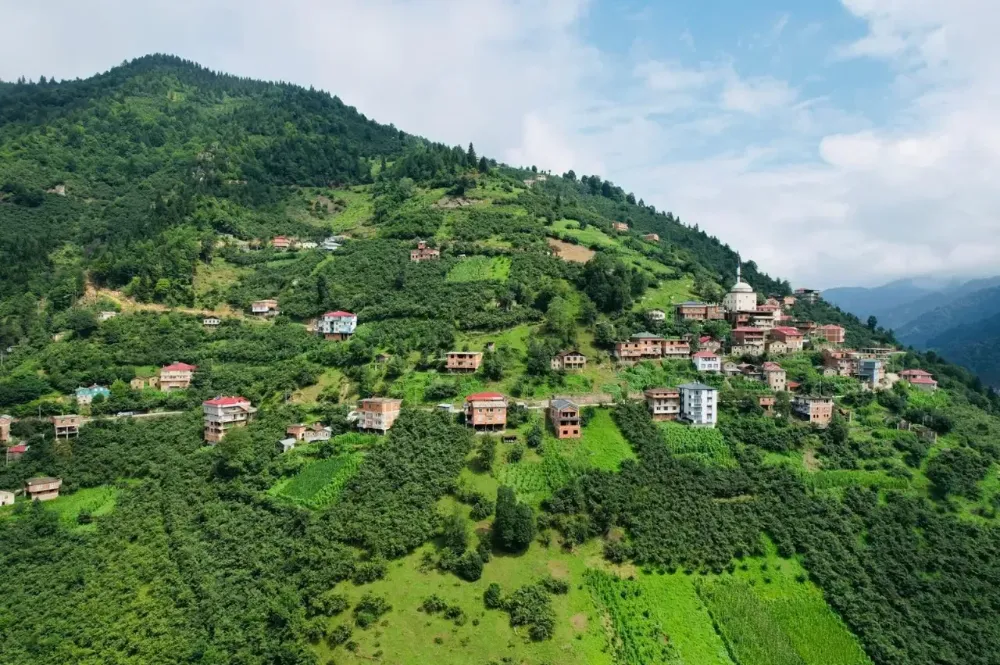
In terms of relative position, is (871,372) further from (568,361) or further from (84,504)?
(84,504)

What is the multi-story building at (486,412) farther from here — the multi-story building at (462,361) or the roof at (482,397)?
the multi-story building at (462,361)

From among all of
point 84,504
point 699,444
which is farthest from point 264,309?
point 699,444

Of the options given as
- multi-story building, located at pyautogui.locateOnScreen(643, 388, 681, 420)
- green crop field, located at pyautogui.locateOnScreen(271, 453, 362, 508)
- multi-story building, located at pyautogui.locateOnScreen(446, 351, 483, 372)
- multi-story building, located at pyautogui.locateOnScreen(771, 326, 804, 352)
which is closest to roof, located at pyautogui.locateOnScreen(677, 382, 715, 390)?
multi-story building, located at pyautogui.locateOnScreen(643, 388, 681, 420)

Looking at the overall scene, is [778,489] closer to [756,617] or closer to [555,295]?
[756,617]

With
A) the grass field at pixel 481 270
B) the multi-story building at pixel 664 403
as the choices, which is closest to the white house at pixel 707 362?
the multi-story building at pixel 664 403

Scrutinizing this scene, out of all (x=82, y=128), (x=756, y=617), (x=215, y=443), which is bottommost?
(x=756, y=617)

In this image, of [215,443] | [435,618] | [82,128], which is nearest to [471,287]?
[215,443]
